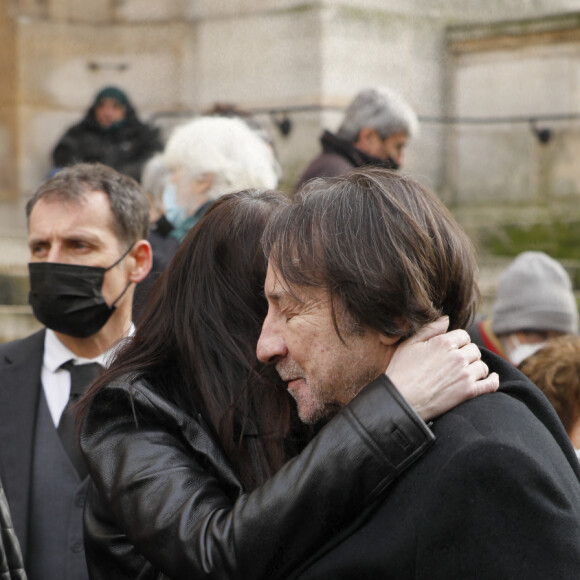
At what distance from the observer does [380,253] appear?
6.79 ft

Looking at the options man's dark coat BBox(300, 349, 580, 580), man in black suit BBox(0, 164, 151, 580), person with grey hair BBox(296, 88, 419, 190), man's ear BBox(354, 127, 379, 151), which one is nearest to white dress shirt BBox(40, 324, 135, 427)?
man in black suit BBox(0, 164, 151, 580)

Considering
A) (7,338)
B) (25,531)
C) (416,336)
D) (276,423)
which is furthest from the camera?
(7,338)

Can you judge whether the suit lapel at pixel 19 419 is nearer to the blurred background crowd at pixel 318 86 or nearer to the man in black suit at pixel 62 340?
the man in black suit at pixel 62 340

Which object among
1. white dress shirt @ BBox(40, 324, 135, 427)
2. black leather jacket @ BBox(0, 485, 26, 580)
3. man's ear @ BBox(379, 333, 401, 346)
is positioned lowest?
black leather jacket @ BBox(0, 485, 26, 580)

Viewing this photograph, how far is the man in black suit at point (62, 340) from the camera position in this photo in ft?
10.1

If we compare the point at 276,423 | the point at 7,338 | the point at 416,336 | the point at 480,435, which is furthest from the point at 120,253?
the point at 7,338

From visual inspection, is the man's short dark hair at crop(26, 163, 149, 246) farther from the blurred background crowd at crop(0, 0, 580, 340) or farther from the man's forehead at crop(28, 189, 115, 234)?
the blurred background crowd at crop(0, 0, 580, 340)

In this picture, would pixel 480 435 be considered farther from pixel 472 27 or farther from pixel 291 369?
pixel 472 27

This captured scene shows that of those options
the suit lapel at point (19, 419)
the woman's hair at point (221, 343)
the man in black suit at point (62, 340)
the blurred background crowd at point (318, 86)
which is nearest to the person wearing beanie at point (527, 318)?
the man in black suit at point (62, 340)

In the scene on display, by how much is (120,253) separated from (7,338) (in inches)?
130

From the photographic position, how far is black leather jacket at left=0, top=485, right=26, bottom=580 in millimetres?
2238

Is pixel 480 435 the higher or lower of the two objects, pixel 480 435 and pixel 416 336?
the lower

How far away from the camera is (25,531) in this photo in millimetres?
3061

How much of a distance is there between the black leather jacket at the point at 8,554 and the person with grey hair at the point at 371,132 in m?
3.78
